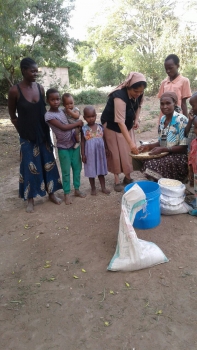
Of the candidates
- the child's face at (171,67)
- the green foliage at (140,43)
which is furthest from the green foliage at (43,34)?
the child's face at (171,67)

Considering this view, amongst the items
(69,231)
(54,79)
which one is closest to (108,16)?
(54,79)

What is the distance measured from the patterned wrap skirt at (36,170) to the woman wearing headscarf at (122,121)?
0.73 m

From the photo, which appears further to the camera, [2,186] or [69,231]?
[2,186]

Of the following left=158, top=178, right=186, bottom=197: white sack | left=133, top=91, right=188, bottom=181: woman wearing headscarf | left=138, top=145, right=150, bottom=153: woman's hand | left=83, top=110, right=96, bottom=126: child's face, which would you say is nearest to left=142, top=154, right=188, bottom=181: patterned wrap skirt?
left=133, top=91, right=188, bottom=181: woman wearing headscarf

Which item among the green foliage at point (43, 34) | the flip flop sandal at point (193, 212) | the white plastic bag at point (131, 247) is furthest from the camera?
the green foliage at point (43, 34)

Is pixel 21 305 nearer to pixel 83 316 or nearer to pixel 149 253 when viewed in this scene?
pixel 83 316

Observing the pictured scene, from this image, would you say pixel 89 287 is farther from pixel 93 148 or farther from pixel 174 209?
pixel 93 148

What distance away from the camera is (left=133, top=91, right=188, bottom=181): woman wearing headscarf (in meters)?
3.05

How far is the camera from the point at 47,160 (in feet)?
10.8

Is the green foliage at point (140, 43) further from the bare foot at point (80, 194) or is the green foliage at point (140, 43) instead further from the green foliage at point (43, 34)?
the bare foot at point (80, 194)

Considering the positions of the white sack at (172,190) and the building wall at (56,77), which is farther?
the building wall at (56,77)

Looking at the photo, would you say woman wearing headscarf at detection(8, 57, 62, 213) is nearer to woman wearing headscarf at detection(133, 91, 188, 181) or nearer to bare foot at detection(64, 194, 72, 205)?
bare foot at detection(64, 194, 72, 205)

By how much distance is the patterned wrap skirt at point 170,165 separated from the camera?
10.0ft

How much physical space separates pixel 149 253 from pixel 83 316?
68 centimetres
